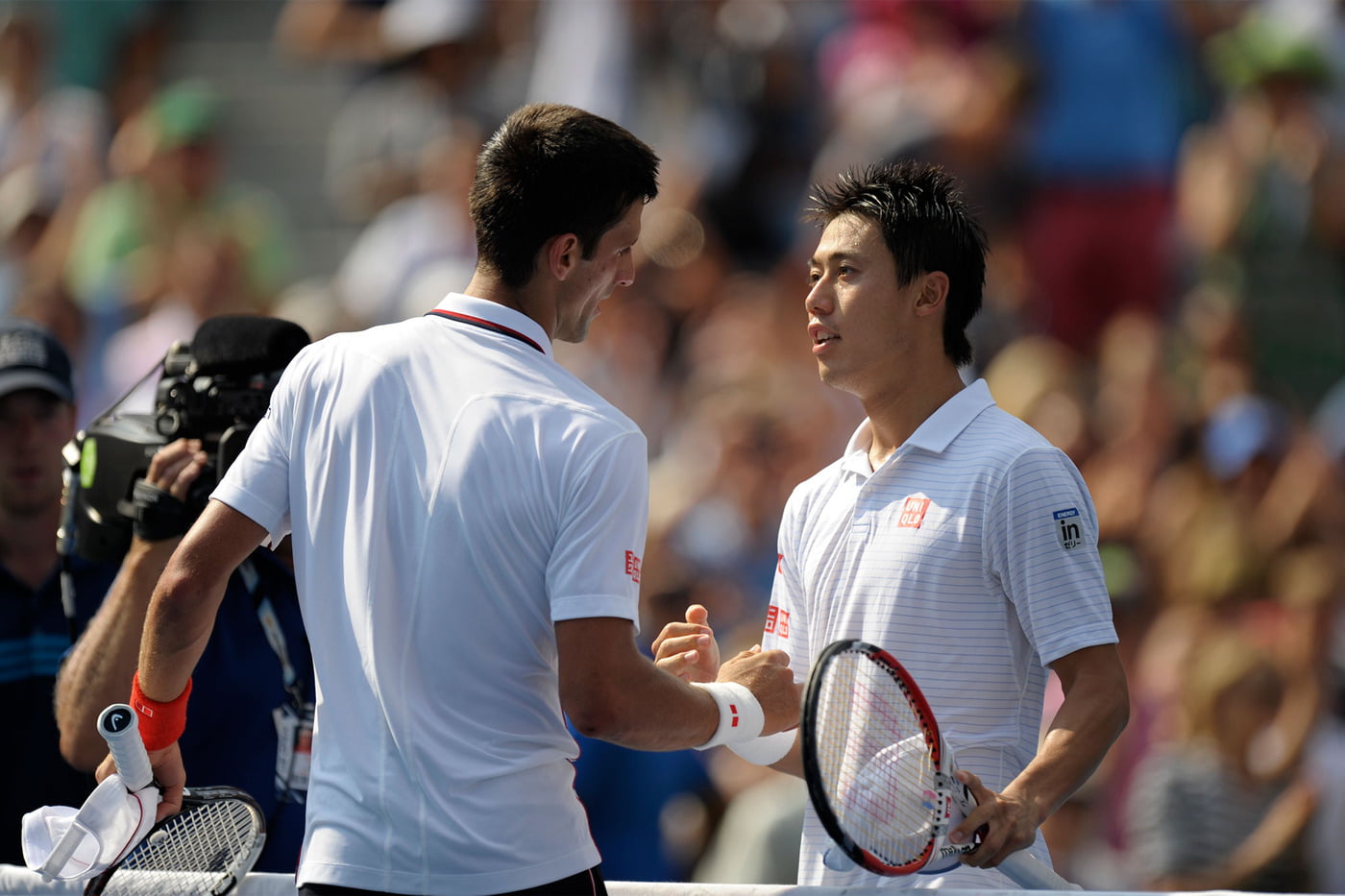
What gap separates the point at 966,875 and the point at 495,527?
42.9 inches

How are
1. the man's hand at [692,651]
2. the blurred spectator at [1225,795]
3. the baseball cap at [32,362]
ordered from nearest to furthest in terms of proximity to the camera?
the man's hand at [692,651] < the baseball cap at [32,362] < the blurred spectator at [1225,795]

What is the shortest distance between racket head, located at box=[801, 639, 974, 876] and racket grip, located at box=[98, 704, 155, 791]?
106 centimetres

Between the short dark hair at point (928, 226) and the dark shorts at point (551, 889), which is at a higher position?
the short dark hair at point (928, 226)

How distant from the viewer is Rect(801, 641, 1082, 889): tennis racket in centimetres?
248

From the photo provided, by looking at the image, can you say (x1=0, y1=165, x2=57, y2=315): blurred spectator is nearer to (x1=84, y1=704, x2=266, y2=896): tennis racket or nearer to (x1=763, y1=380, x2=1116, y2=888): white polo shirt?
(x1=84, y1=704, x2=266, y2=896): tennis racket

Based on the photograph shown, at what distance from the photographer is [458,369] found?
2.54 metres

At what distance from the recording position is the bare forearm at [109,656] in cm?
339

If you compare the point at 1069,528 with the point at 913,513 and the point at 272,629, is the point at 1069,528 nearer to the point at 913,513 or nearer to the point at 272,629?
the point at 913,513

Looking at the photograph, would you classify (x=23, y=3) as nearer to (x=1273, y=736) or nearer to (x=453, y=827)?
(x=1273, y=736)

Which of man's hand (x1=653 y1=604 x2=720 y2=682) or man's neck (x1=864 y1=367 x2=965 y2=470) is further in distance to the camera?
man's neck (x1=864 y1=367 x2=965 y2=470)

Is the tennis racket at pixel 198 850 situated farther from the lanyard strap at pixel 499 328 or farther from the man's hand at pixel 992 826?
the man's hand at pixel 992 826

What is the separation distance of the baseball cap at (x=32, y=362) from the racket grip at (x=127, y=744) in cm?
173

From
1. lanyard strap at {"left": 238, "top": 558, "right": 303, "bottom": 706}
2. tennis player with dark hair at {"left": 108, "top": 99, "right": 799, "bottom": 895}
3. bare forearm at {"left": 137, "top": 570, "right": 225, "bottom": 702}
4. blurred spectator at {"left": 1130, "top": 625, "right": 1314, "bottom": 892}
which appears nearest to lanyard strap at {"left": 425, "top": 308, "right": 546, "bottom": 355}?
tennis player with dark hair at {"left": 108, "top": 99, "right": 799, "bottom": 895}

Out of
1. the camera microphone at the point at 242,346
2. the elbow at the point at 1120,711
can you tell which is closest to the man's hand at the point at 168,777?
the camera microphone at the point at 242,346
